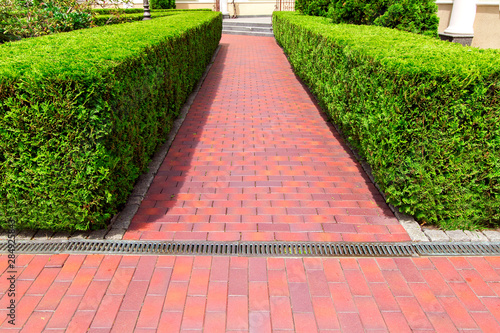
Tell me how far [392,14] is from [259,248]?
6529mm

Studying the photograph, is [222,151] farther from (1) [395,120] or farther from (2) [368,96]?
(1) [395,120]

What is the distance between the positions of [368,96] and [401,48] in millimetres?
758

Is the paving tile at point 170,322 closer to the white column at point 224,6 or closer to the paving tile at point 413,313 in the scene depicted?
the paving tile at point 413,313

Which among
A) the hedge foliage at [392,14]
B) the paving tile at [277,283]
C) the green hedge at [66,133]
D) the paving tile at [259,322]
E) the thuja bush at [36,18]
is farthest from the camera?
the thuja bush at [36,18]

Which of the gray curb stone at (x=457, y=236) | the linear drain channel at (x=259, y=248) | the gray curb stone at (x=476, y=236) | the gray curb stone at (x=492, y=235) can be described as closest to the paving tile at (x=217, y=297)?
the linear drain channel at (x=259, y=248)

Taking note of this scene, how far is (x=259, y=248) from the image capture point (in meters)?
3.34

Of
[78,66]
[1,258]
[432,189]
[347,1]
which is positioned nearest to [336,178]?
[432,189]

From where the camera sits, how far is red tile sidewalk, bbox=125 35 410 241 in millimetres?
3609

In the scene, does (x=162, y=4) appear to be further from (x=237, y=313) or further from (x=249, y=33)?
(x=237, y=313)

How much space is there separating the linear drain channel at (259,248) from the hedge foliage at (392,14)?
5.50m

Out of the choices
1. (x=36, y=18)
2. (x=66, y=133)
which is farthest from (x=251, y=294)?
(x=36, y=18)

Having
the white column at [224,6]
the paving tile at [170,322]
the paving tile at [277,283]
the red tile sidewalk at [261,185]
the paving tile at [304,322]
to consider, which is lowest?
the paving tile at [304,322]

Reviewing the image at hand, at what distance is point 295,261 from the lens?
3172 mm

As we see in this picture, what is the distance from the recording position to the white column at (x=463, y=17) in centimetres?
947
